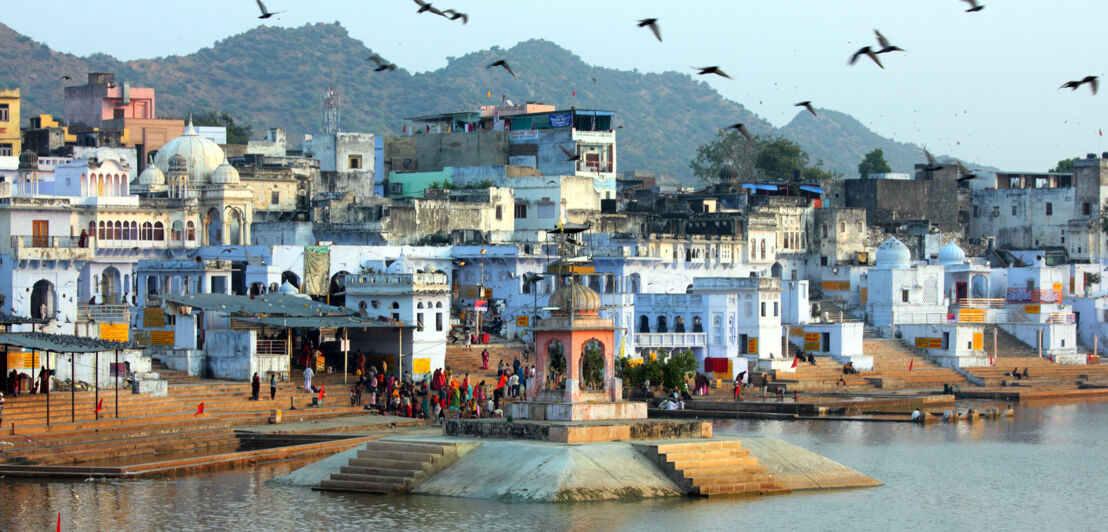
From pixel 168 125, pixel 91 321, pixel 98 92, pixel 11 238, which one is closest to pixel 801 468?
pixel 91 321

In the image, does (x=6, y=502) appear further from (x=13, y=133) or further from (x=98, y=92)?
(x=98, y=92)

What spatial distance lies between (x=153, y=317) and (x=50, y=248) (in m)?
4.65

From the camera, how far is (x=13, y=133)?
71.9 meters

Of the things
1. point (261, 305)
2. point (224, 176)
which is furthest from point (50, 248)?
point (224, 176)

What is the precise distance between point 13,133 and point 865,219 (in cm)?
3418

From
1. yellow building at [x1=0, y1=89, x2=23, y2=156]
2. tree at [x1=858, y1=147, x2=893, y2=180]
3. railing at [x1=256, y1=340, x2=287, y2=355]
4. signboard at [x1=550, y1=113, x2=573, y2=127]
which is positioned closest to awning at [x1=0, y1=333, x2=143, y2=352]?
railing at [x1=256, y1=340, x2=287, y2=355]

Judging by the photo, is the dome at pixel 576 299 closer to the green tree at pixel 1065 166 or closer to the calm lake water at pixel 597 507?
the calm lake water at pixel 597 507

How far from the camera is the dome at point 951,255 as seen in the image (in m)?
67.5

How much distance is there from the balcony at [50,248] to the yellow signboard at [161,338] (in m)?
4.78

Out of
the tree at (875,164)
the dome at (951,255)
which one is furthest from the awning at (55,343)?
the tree at (875,164)

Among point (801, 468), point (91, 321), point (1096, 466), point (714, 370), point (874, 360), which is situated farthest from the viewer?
point (874, 360)

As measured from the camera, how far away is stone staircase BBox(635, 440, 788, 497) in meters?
30.4

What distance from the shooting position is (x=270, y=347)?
143 ft

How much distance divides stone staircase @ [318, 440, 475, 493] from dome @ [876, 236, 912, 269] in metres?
34.8
